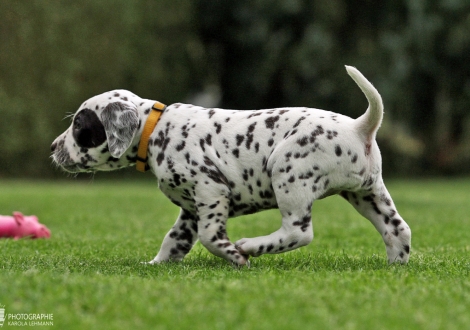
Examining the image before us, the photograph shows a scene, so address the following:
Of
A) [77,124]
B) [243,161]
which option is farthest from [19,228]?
[243,161]

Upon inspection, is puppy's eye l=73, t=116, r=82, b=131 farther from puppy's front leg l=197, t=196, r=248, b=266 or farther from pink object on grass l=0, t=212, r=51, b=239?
pink object on grass l=0, t=212, r=51, b=239

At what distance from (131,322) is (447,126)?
24791 mm

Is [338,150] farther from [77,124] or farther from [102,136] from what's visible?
[77,124]

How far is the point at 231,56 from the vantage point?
24.5 metres

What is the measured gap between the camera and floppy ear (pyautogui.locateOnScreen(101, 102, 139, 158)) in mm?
4906

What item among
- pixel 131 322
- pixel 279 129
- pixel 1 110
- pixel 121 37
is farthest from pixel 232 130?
pixel 121 37

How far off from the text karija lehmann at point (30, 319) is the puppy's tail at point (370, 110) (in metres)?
2.36

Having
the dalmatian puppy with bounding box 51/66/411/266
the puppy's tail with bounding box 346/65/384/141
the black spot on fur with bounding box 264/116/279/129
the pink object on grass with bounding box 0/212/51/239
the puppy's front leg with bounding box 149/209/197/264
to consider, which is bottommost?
the pink object on grass with bounding box 0/212/51/239

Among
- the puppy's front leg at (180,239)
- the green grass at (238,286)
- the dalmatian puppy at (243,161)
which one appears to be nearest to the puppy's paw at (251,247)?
the dalmatian puppy at (243,161)

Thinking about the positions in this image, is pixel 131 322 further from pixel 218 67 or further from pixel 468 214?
pixel 218 67

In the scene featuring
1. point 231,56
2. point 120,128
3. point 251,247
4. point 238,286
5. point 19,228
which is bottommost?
point 19,228

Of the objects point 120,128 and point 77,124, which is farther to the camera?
point 77,124

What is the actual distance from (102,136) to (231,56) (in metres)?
19.8

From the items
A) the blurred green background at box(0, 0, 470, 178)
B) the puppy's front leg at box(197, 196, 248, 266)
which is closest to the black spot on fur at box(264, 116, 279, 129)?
the puppy's front leg at box(197, 196, 248, 266)
